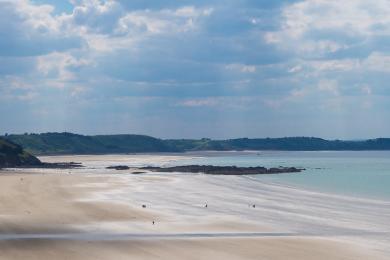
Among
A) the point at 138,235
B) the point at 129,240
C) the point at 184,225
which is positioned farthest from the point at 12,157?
the point at 129,240

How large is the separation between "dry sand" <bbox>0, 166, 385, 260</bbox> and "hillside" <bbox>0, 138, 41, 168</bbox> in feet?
201

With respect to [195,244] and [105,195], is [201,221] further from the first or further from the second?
[105,195]

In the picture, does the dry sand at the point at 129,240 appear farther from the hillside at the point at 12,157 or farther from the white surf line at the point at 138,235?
the hillside at the point at 12,157

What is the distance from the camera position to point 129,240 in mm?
24188

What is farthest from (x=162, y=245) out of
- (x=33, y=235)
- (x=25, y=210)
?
(x=25, y=210)

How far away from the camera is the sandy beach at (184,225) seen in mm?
22203

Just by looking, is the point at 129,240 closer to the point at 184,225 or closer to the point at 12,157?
the point at 184,225

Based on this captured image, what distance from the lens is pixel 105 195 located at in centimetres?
4575

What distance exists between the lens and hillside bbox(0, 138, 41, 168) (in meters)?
96.5

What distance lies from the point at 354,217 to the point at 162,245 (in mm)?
14562

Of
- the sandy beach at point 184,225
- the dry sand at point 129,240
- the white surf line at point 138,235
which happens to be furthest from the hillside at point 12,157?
the white surf line at point 138,235

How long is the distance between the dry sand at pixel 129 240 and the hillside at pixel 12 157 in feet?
201

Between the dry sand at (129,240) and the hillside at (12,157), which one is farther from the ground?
the hillside at (12,157)

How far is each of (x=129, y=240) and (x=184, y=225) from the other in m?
5.98
